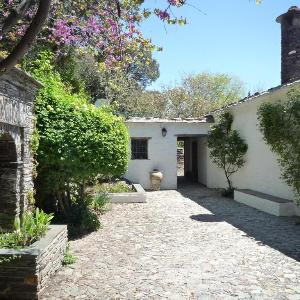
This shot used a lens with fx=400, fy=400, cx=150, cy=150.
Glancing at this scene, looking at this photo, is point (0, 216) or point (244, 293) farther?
point (0, 216)

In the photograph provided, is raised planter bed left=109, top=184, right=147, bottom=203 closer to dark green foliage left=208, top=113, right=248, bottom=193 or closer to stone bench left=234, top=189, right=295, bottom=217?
stone bench left=234, top=189, right=295, bottom=217

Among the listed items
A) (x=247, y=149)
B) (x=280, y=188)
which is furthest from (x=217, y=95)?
(x=280, y=188)

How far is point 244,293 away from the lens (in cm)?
524

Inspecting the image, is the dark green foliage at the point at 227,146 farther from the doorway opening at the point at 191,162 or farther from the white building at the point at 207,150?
the doorway opening at the point at 191,162

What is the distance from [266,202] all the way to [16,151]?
736 cm

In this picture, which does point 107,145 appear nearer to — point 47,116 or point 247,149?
point 47,116

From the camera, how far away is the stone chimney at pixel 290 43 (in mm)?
13258

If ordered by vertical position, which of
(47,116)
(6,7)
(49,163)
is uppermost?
(6,7)

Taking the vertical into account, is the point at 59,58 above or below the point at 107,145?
above

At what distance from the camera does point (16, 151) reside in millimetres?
6625

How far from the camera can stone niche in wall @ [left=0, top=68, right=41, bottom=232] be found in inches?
246

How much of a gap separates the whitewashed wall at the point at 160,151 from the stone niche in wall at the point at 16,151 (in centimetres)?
1032

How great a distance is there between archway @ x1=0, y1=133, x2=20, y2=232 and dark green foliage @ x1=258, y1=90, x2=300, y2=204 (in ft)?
21.3

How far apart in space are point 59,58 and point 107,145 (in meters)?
6.37
